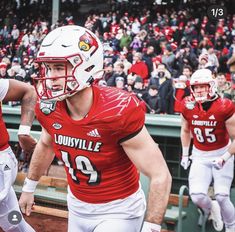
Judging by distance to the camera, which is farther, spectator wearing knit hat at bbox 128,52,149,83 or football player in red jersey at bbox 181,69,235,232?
spectator wearing knit hat at bbox 128,52,149,83

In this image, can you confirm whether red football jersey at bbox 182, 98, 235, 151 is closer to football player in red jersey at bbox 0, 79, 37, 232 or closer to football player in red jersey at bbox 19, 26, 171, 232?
football player in red jersey at bbox 0, 79, 37, 232

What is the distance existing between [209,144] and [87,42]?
2970mm

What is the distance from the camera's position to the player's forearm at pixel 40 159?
3139mm

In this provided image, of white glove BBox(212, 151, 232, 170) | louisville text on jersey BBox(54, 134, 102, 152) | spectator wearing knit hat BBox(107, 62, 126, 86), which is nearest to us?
louisville text on jersey BBox(54, 134, 102, 152)

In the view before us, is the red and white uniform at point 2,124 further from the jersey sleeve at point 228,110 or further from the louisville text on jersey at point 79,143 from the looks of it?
the jersey sleeve at point 228,110

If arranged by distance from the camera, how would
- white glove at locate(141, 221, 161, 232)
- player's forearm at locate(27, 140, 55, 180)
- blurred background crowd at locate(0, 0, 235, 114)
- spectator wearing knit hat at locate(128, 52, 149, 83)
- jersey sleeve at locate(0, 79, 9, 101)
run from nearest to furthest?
1. white glove at locate(141, 221, 161, 232)
2. player's forearm at locate(27, 140, 55, 180)
3. jersey sleeve at locate(0, 79, 9, 101)
4. blurred background crowd at locate(0, 0, 235, 114)
5. spectator wearing knit hat at locate(128, 52, 149, 83)

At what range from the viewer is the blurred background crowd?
8.88 m

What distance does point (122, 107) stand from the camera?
2564mm

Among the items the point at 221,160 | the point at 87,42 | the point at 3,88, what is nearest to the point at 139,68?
the point at 221,160

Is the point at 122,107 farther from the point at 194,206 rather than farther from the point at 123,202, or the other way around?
the point at 194,206

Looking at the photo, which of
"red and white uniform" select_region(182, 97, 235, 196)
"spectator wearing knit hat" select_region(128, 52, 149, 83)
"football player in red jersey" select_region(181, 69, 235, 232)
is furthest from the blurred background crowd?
"red and white uniform" select_region(182, 97, 235, 196)

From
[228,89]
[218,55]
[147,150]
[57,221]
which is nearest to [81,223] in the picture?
[147,150]

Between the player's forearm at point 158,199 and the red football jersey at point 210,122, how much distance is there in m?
2.75

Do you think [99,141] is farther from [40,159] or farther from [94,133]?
[40,159]
